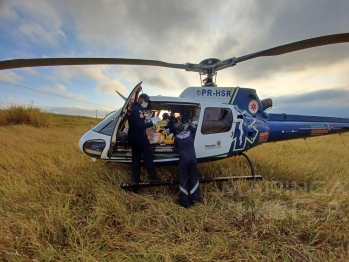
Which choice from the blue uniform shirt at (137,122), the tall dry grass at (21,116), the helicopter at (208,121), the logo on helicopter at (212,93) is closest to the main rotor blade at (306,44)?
the helicopter at (208,121)

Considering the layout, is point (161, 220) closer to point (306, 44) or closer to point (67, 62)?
point (67, 62)

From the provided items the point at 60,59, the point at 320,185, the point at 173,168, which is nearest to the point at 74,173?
the point at 173,168

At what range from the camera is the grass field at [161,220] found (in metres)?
2.35

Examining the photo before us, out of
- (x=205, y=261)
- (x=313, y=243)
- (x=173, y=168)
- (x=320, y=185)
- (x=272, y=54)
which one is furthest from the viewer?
(x=173, y=168)

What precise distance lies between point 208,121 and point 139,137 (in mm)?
1437

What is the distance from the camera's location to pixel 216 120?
13.0 ft

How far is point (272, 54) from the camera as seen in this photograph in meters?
3.24

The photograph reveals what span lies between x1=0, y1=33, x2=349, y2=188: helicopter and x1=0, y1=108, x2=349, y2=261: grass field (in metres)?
0.57

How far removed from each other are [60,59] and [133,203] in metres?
2.56

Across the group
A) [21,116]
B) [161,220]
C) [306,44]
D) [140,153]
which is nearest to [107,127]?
[140,153]

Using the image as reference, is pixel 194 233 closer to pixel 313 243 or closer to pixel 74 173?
pixel 313 243

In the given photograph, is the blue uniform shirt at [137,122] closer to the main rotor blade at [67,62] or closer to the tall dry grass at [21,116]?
the main rotor blade at [67,62]

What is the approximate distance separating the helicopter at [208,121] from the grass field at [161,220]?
57 cm

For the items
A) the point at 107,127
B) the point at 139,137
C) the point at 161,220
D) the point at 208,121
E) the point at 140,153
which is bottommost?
the point at 161,220
